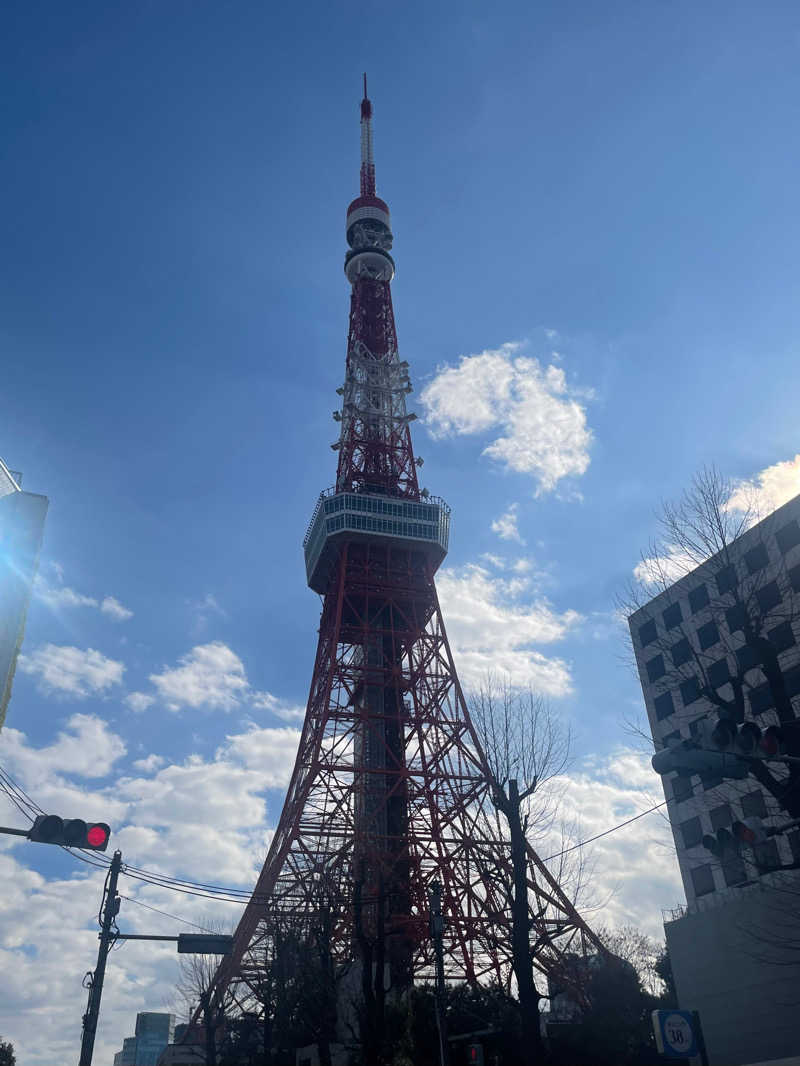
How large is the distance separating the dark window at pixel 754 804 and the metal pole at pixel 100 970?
18.6 m

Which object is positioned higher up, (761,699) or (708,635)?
(708,635)

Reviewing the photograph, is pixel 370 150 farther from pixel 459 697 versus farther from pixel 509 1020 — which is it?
pixel 509 1020

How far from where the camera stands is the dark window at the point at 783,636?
2664 cm

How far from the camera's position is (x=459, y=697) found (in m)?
47.7

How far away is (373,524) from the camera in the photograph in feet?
174

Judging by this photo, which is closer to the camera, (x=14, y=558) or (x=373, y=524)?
(x=14, y=558)

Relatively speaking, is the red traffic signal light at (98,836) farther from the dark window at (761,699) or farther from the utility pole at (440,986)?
the dark window at (761,699)

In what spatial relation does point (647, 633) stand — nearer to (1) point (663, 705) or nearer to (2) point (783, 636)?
(1) point (663, 705)

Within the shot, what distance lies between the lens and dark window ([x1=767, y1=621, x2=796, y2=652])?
26641mm

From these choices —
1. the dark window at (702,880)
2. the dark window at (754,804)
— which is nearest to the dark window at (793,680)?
the dark window at (754,804)

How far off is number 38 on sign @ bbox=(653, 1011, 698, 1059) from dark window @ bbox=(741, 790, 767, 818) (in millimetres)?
11770

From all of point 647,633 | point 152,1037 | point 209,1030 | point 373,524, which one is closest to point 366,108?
point 373,524

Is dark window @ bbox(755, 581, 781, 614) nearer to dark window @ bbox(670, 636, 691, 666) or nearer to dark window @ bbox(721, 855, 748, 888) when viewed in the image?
dark window @ bbox(670, 636, 691, 666)

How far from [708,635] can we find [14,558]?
25.6 metres
